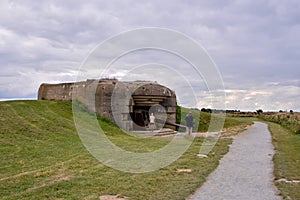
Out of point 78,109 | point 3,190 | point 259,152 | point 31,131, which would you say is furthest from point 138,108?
point 3,190

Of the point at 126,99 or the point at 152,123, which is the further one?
the point at 152,123

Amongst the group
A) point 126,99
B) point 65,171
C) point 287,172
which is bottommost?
point 65,171

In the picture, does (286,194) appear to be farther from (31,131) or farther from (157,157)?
(31,131)

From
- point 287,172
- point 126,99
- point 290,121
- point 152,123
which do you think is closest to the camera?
point 287,172

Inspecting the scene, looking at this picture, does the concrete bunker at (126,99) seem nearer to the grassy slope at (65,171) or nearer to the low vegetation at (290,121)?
the grassy slope at (65,171)

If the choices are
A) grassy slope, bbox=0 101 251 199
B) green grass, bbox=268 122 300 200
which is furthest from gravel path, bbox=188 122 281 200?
grassy slope, bbox=0 101 251 199

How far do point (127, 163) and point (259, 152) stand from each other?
21.0 feet

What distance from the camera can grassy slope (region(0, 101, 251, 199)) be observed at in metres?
7.65

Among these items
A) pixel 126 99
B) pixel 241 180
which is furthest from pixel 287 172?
pixel 126 99

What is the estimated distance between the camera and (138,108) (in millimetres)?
25969

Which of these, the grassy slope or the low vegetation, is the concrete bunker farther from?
the low vegetation

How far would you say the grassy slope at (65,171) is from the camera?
25.1ft

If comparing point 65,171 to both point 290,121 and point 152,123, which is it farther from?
point 290,121

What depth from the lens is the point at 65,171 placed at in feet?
31.9
